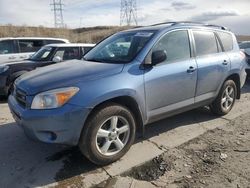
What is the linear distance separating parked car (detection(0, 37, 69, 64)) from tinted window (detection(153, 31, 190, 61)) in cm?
715

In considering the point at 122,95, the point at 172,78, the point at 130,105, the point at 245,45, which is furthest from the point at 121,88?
the point at 245,45

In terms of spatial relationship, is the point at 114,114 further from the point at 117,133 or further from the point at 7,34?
the point at 7,34

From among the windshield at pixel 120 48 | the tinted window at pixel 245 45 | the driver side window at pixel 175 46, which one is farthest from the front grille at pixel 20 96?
the tinted window at pixel 245 45

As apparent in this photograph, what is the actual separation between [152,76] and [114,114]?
841 millimetres

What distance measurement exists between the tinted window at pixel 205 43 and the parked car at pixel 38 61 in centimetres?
298

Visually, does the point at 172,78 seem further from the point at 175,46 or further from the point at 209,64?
the point at 209,64

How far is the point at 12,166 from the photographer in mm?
4328

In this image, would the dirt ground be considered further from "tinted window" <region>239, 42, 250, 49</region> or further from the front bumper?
"tinted window" <region>239, 42, 250, 49</region>

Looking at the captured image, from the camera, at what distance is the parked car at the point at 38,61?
8102 millimetres

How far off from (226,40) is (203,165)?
9.75ft

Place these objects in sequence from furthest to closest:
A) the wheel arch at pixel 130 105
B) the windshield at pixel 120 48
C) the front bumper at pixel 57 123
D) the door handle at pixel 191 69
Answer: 1. the door handle at pixel 191 69
2. the windshield at pixel 120 48
3. the wheel arch at pixel 130 105
4. the front bumper at pixel 57 123

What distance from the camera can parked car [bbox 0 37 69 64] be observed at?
11.5m

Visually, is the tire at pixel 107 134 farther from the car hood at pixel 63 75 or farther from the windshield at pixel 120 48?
the windshield at pixel 120 48

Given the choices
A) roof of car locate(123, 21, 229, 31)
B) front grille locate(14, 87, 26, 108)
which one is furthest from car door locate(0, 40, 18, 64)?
front grille locate(14, 87, 26, 108)
